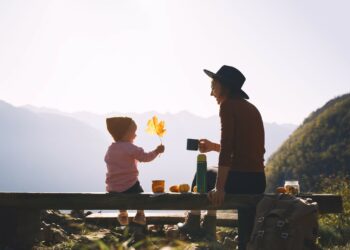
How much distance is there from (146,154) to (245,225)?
5.75 ft

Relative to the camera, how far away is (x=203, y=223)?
7.61 m

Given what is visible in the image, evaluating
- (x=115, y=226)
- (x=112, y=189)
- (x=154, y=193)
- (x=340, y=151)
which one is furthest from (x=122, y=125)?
(x=340, y=151)

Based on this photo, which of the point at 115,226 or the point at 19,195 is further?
the point at 115,226

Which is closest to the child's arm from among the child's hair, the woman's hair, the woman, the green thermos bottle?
the child's hair

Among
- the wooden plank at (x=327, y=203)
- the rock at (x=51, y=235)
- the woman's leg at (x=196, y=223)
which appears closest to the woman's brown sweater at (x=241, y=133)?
the wooden plank at (x=327, y=203)

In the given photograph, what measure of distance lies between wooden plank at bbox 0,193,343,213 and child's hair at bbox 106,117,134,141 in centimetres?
130

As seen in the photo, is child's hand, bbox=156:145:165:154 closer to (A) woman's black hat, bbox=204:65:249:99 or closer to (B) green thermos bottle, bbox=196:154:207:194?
(B) green thermos bottle, bbox=196:154:207:194

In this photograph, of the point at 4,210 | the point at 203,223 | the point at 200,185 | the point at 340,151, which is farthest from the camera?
the point at 340,151

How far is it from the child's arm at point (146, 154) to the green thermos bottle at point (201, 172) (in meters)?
0.69

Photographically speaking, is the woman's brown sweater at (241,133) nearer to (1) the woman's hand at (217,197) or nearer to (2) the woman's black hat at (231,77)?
(2) the woman's black hat at (231,77)

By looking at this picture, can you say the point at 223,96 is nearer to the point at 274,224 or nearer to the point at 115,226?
the point at 274,224

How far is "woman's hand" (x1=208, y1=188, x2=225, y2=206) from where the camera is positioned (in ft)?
16.3

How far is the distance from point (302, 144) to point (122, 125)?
132ft

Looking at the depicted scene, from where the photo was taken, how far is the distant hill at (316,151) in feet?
127
